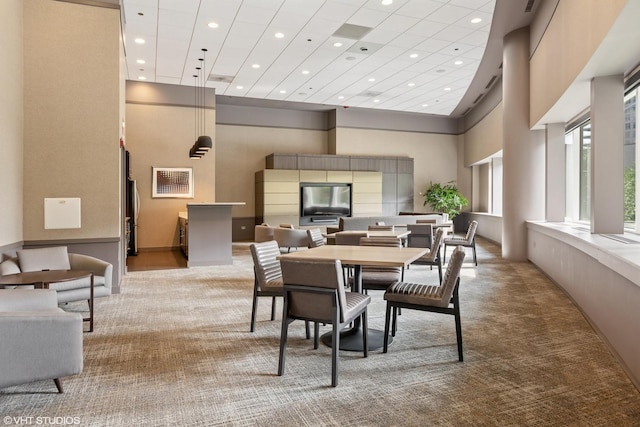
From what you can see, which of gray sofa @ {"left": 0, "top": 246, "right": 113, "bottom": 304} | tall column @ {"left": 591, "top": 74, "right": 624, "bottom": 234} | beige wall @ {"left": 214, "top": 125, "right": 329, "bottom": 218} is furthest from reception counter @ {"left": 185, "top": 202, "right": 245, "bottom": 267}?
tall column @ {"left": 591, "top": 74, "right": 624, "bottom": 234}

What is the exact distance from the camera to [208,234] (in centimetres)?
877

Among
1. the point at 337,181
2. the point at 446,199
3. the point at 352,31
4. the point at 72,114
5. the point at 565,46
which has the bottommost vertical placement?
the point at 446,199

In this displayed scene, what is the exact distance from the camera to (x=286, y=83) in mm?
11570

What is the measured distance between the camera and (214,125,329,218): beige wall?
45.5ft

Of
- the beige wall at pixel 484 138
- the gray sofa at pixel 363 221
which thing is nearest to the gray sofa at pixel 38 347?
the gray sofa at pixel 363 221

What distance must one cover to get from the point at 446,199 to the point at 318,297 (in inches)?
507

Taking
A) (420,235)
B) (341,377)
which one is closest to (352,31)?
(420,235)

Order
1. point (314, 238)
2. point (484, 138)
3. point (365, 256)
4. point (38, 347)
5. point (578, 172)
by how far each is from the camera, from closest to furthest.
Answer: point (38, 347) < point (365, 256) < point (314, 238) < point (578, 172) < point (484, 138)

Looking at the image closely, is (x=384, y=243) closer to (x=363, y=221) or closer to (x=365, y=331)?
(x=365, y=331)

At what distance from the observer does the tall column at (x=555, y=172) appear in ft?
25.8

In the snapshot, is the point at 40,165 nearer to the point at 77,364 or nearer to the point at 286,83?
the point at 77,364

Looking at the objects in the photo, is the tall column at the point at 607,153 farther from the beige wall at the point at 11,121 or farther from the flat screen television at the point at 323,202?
the flat screen television at the point at 323,202

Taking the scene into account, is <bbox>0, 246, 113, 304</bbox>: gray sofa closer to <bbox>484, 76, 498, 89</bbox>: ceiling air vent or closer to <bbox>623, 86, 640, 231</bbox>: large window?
<bbox>623, 86, 640, 231</bbox>: large window

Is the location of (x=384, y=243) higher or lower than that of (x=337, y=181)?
lower
